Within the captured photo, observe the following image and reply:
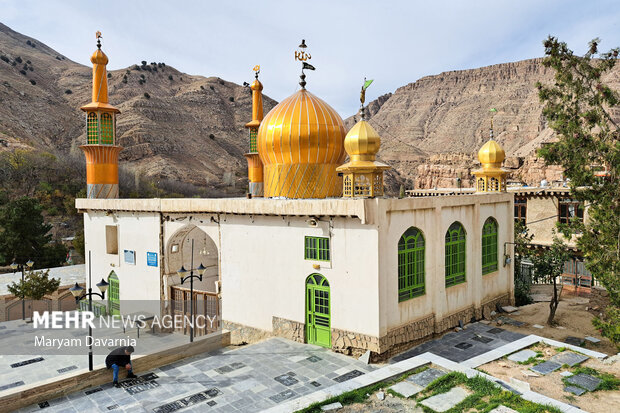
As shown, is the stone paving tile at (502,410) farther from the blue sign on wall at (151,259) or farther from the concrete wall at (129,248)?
the blue sign on wall at (151,259)

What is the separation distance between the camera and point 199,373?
1071 cm

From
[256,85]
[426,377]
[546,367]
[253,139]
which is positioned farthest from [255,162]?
[546,367]

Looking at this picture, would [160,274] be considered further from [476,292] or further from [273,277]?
[476,292]

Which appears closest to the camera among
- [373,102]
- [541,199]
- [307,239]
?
[307,239]

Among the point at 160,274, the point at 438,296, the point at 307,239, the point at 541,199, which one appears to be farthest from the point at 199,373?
the point at 541,199

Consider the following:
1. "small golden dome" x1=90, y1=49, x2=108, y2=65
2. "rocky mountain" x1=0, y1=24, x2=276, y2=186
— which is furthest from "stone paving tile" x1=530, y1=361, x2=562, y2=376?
"rocky mountain" x1=0, y1=24, x2=276, y2=186

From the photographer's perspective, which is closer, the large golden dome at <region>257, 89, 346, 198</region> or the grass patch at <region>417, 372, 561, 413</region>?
the grass patch at <region>417, 372, 561, 413</region>

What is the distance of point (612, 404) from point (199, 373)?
354 inches

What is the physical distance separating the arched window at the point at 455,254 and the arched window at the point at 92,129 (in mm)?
14969

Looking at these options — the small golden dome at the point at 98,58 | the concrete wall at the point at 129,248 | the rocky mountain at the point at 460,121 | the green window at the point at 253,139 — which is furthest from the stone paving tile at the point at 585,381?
the rocky mountain at the point at 460,121

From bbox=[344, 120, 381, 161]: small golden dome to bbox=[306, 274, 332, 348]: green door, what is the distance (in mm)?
3530

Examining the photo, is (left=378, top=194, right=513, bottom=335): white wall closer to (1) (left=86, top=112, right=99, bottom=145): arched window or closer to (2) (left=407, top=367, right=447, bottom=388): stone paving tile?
(2) (left=407, top=367, right=447, bottom=388): stone paving tile

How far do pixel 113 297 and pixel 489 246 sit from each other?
49.4 feet

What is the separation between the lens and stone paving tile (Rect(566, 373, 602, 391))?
8.70 m
